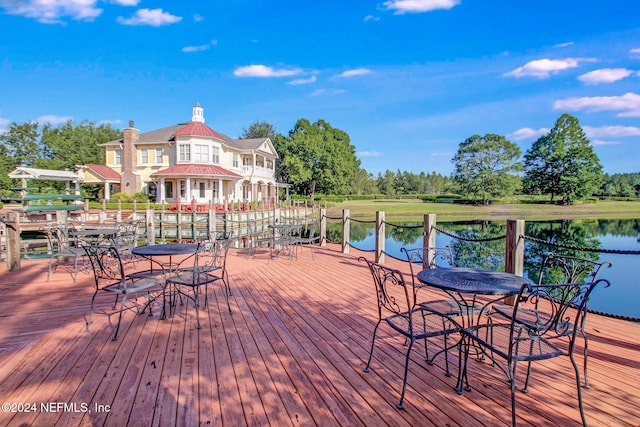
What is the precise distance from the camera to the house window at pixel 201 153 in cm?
2577

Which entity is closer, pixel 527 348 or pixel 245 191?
pixel 527 348

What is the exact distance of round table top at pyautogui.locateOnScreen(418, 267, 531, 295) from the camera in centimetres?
234

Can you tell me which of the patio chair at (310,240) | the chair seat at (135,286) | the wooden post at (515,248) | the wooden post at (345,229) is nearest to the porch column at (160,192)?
the patio chair at (310,240)

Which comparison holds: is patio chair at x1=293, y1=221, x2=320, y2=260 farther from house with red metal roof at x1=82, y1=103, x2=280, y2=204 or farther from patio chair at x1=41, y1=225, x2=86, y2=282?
house with red metal roof at x1=82, y1=103, x2=280, y2=204

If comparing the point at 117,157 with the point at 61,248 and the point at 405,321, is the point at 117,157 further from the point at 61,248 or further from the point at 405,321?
the point at 405,321

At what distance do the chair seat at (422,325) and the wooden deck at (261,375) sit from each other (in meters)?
0.39

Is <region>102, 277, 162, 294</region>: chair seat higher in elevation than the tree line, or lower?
lower

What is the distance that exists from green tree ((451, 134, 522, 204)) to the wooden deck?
43.8 metres

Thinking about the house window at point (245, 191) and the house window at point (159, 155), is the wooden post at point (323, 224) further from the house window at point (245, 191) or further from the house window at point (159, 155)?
the house window at point (245, 191)

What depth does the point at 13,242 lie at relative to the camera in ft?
21.1

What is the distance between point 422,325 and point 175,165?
26.9 metres

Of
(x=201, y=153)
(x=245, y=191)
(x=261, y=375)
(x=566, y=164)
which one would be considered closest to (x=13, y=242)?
(x=261, y=375)

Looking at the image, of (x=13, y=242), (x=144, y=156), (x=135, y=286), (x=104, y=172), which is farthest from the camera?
(x=144, y=156)

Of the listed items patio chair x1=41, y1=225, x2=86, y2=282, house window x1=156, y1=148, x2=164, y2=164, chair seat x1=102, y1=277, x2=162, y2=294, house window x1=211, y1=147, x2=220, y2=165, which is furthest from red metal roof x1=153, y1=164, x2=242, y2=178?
chair seat x1=102, y1=277, x2=162, y2=294
